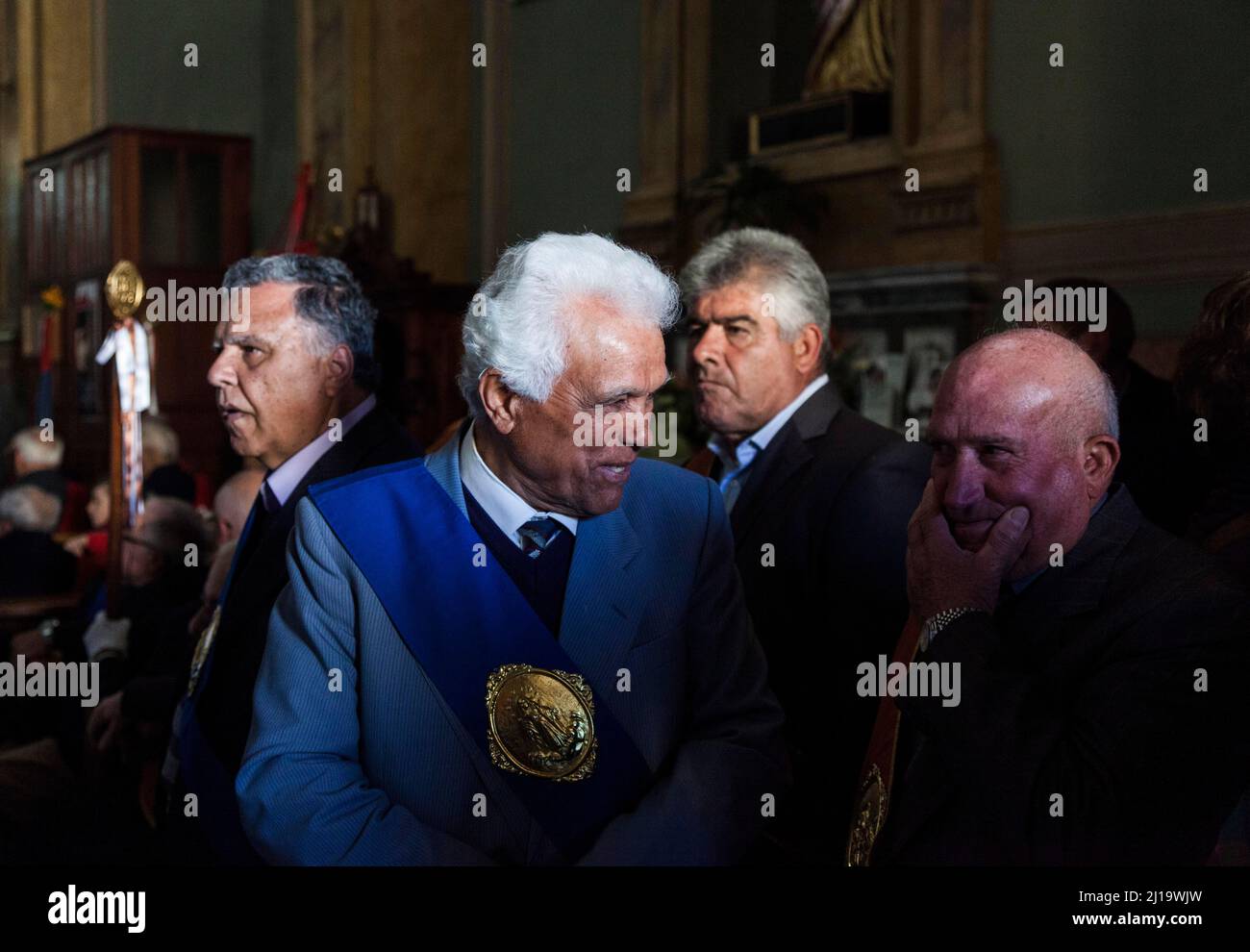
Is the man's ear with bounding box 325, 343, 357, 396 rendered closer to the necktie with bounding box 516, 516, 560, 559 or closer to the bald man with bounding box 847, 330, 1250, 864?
the necktie with bounding box 516, 516, 560, 559

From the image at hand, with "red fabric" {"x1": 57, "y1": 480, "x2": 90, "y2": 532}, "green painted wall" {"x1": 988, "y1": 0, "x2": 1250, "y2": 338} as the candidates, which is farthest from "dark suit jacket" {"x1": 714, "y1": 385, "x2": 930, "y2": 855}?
"red fabric" {"x1": 57, "y1": 480, "x2": 90, "y2": 532}

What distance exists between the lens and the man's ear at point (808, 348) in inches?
113

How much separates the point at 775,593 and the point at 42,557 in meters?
3.96

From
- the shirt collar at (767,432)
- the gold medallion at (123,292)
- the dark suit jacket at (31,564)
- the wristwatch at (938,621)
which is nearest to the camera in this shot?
the wristwatch at (938,621)

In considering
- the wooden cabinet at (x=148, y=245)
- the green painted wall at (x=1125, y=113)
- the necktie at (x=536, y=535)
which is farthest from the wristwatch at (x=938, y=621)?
the wooden cabinet at (x=148, y=245)

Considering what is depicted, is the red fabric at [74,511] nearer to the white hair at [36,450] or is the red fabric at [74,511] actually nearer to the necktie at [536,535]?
the white hair at [36,450]

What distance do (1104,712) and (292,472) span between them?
1.51 m

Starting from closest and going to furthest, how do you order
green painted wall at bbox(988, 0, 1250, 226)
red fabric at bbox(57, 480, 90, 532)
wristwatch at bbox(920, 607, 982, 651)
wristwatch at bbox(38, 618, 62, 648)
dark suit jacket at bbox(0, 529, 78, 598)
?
wristwatch at bbox(920, 607, 982, 651) → wristwatch at bbox(38, 618, 62, 648) → green painted wall at bbox(988, 0, 1250, 226) → dark suit jacket at bbox(0, 529, 78, 598) → red fabric at bbox(57, 480, 90, 532)

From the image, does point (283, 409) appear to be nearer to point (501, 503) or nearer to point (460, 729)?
point (501, 503)

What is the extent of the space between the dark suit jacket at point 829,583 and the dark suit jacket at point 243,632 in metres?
0.79

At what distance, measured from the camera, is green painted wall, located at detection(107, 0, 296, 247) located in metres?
11.7

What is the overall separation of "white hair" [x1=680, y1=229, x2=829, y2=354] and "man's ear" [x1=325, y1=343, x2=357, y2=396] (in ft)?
2.47

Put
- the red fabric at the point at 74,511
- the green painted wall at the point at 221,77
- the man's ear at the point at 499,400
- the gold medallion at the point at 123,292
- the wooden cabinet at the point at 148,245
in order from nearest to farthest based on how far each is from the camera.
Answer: the man's ear at the point at 499,400
the gold medallion at the point at 123,292
the red fabric at the point at 74,511
the wooden cabinet at the point at 148,245
the green painted wall at the point at 221,77

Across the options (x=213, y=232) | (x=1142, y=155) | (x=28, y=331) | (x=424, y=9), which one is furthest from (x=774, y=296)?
(x=28, y=331)
